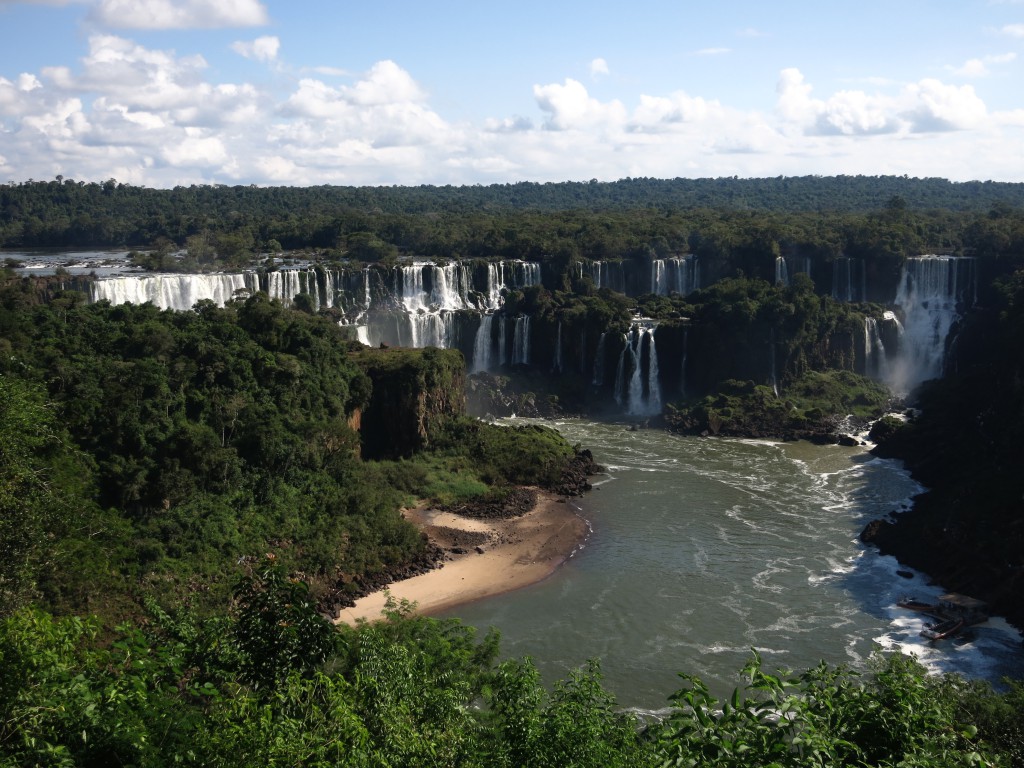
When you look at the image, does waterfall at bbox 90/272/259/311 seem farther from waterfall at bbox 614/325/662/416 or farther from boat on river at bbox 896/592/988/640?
boat on river at bbox 896/592/988/640

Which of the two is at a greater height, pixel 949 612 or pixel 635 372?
pixel 635 372

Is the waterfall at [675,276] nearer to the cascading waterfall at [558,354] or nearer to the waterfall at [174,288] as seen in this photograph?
the cascading waterfall at [558,354]

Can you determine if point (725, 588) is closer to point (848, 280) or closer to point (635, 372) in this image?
point (635, 372)

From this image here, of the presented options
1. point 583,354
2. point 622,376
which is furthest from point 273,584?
point 583,354

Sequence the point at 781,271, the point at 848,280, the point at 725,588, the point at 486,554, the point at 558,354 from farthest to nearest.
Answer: the point at 781,271 → the point at 848,280 → the point at 558,354 → the point at 486,554 → the point at 725,588

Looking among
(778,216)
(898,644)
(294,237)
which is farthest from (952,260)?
(294,237)

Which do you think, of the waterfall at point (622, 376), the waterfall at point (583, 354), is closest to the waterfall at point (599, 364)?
the waterfall at point (583, 354)
